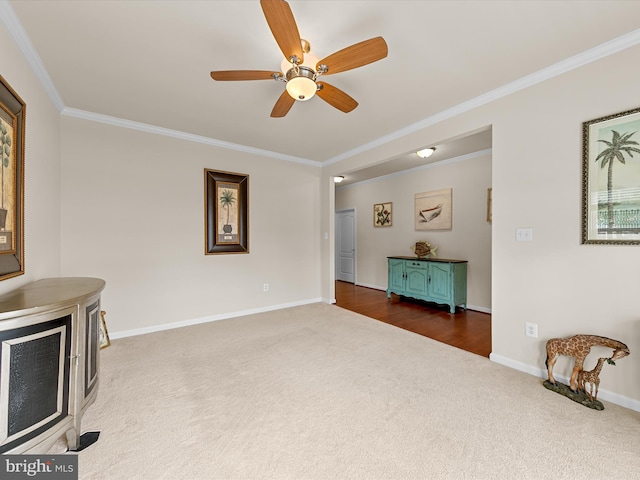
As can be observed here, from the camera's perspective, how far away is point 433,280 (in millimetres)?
4578

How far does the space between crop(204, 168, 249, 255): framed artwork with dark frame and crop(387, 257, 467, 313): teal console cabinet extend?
277cm

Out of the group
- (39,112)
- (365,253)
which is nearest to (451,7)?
(39,112)

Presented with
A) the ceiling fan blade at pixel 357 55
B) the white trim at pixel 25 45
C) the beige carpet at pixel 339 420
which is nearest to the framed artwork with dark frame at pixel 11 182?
the white trim at pixel 25 45

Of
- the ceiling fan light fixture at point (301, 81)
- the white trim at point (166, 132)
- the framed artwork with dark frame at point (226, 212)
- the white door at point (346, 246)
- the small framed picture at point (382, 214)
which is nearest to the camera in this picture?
the ceiling fan light fixture at point (301, 81)

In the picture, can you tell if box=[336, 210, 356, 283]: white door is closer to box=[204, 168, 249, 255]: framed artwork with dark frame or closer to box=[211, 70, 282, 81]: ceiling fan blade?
box=[204, 168, 249, 255]: framed artwork with dark frame

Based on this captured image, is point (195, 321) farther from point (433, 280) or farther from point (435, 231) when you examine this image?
point (435, 231)

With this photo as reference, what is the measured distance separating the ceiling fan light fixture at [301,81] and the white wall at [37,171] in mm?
1721

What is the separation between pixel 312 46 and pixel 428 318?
365 centimetres

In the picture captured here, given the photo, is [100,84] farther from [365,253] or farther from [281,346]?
[365,253]

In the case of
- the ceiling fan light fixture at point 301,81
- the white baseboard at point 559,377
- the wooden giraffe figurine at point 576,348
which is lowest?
the white baseboard at point 559,377

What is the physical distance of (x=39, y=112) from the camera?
233 centimetres

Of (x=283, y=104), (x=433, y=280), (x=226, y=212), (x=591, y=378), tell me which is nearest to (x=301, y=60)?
(x=283, y=104)

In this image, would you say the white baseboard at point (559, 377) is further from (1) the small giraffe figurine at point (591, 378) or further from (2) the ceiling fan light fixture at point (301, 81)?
(2) the ceiling fan light fixture at point (301, 81)

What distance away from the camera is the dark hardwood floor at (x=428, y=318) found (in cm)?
324
